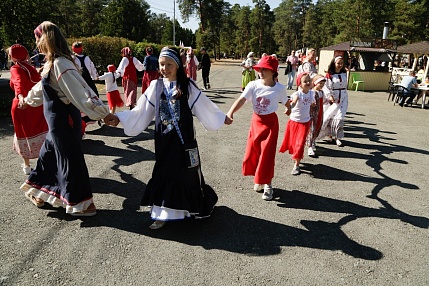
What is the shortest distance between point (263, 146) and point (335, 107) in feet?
12.2

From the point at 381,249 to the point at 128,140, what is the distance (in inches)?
213

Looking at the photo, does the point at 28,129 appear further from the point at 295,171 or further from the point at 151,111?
the point at 295,171

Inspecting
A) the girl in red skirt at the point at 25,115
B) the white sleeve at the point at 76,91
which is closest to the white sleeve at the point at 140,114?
the white sleeve at the point at 76,91

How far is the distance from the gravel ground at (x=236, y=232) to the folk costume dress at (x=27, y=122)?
54 cm

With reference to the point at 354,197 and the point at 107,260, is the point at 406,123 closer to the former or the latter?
the point at 354,197

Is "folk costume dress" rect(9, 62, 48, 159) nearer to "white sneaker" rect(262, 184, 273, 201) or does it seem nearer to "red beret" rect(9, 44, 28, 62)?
"red beret" rect(9, 44, 28, 62)

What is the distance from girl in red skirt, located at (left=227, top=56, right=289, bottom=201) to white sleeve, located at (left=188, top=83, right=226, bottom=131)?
622mm

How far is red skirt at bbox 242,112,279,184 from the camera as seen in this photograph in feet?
14.3

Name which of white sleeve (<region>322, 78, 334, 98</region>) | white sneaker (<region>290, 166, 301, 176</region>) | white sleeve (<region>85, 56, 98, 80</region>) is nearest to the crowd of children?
white sneaker (<region>290, 166, 301, 176</region>)

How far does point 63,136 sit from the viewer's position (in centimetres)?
352

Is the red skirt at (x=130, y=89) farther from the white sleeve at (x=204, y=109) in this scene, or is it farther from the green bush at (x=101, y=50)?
the green bush at (x=101, y=50)

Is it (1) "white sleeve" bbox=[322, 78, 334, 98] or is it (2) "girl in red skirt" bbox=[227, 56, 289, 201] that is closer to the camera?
(2) "girl in red skirt" bbox=[227, 56, 289, 201]

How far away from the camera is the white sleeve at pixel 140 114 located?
11.5 feet

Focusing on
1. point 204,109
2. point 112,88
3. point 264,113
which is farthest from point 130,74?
point 204,109
